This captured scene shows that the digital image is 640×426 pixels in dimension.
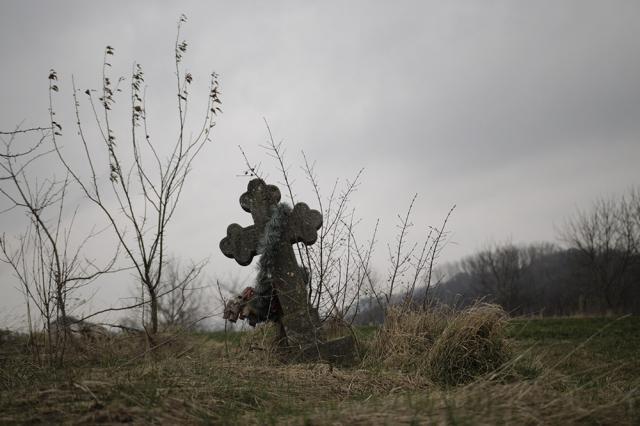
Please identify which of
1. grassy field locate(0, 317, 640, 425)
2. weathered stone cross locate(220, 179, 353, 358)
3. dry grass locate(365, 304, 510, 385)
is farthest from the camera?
weathered stone cross locate(220, 179, 353, 358)

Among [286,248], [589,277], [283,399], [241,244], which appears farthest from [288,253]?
[589,277]

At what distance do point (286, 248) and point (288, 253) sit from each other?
0.07 metres

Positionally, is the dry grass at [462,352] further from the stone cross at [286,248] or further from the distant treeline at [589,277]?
the distant treeline at [589,277]

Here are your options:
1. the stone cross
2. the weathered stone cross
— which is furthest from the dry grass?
the stone cross

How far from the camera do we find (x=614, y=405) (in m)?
2.20

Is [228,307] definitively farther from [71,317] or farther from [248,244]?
[71,317]

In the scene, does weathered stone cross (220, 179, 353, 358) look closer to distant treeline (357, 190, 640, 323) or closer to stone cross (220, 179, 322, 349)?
stone cross (220, 179, 322, 349)

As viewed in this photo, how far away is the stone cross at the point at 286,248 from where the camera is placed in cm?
507

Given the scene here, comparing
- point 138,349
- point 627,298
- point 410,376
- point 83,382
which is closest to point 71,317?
point 138,349

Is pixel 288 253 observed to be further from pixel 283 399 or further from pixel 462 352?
pixel 283 399

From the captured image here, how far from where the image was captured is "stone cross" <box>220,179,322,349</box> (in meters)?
5.07

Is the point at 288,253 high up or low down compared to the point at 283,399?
up

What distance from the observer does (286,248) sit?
5.44 metres

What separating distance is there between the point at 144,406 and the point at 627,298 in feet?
138
